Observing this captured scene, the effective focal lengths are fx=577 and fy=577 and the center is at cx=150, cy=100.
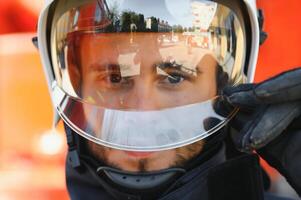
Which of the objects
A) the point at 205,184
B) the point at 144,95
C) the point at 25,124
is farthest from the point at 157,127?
the point at 25,124

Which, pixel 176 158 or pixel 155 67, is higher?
pixel 155 67

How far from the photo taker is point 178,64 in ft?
4.14

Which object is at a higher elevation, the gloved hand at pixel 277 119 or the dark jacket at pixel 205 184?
the gloved hand at pixel 277 119

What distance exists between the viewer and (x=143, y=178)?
1280mm

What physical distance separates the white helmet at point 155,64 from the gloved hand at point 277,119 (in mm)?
204

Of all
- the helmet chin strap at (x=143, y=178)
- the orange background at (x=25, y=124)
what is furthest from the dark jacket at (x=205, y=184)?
the orange background at (x=25, y=124)

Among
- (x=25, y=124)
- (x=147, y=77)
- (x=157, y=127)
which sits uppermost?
(x=147, y=77)

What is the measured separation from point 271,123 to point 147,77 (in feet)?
1.14

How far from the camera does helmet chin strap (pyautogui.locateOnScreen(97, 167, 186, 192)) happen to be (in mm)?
1272

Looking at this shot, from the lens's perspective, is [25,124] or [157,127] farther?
[25,124]

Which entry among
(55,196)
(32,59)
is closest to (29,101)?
(32,59)

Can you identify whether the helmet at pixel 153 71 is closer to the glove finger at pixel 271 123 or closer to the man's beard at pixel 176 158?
the man's beard at pixel 176 158

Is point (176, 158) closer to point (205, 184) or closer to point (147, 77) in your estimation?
point (205, 184)

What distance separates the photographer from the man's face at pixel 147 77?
1.25m
